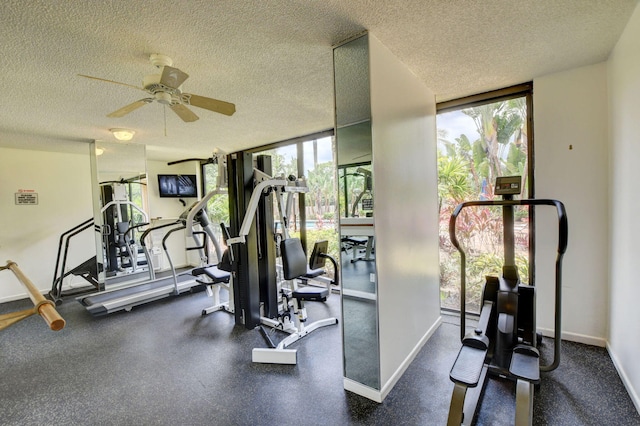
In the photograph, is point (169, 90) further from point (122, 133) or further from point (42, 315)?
point (122, 133)

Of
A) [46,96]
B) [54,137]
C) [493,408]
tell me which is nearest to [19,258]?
[54,137]

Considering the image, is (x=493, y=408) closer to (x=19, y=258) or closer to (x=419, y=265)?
(x=419, y=265)

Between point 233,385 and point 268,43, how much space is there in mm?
2547

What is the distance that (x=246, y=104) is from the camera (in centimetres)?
325

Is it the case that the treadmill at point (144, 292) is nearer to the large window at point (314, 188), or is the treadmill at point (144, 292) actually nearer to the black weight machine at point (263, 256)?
the black weight machine at point (263, 256)

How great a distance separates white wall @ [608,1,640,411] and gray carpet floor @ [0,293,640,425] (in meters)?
0.24

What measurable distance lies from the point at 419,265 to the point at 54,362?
11.5 feet

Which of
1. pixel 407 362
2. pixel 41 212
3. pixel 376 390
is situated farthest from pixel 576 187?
pixel 41 212

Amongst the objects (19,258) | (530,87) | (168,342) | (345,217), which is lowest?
(168,342)

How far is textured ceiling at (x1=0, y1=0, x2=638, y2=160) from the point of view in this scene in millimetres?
1686

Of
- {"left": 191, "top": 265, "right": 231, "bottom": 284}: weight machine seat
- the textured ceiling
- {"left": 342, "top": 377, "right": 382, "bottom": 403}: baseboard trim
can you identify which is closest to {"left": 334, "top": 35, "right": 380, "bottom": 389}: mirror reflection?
{"left": 342, "top": 377, "right": 382, "bottom": 403}: baseboard trim

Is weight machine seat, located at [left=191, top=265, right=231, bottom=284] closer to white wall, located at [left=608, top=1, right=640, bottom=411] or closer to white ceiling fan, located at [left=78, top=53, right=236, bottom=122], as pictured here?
white ceiling fan, located at [left=78, top=53, right=236, bottom=122]

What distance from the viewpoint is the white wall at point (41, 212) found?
4711 millimetres

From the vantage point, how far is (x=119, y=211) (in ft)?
16.5
